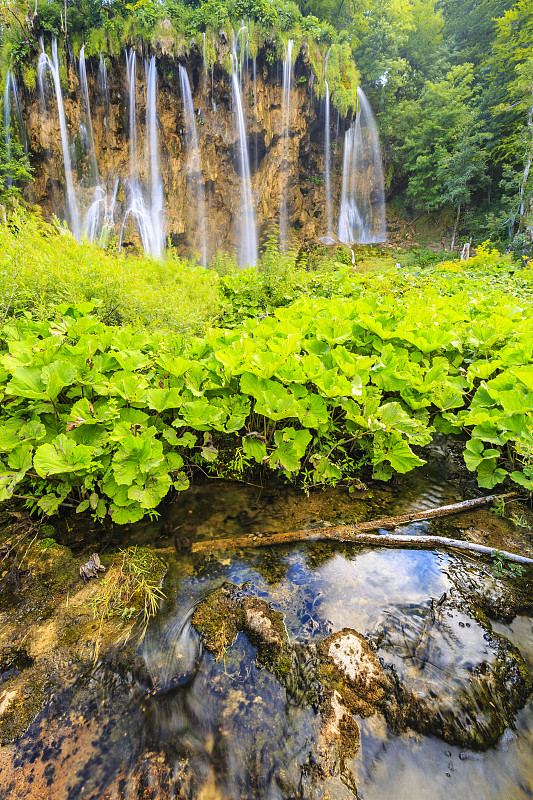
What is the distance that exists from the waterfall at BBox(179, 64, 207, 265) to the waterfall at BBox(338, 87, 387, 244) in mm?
7744

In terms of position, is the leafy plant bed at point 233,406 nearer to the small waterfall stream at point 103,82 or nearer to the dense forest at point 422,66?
the dense forest at point 422,66

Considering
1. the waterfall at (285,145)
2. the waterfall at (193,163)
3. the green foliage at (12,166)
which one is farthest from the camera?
the waterfall at (285,145)

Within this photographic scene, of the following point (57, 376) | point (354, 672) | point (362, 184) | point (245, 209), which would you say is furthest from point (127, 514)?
point (362, 184)

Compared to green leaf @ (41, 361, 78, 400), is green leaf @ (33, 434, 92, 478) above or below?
below

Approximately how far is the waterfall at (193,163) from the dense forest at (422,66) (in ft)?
5.73

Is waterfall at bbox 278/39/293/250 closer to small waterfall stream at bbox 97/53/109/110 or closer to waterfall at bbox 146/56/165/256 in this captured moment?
waterfall at bbox 146/56/165/256

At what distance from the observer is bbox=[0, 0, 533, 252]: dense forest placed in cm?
1453

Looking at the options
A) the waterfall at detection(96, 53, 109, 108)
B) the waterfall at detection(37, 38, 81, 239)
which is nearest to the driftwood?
the waterfall at detection(37, 38, 81, 239)

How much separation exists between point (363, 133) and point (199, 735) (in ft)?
82.7

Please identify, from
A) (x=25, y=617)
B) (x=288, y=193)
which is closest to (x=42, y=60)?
(x=288, y=193)

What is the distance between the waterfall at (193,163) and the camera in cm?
1566

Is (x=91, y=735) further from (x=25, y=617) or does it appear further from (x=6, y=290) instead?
(x=6, y=290)

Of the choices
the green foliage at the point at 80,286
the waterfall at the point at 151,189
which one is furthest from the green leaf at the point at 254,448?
the waterfall at the point at 151,189

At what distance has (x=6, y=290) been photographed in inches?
117
